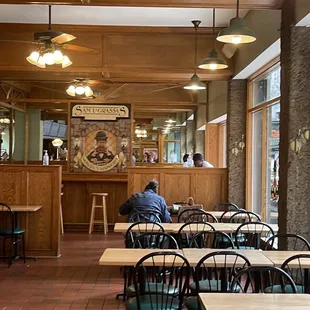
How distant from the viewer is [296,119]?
4.82 meters

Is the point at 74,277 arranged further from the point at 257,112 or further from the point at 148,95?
the point at 148,95

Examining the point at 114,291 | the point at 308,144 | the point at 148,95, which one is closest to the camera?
the point at 308,144

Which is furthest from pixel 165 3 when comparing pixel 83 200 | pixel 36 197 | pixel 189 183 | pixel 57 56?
pixel 83 200

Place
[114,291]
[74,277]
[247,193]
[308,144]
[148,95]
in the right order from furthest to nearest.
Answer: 1. [148,95]
2. [247,193]
3. [74,277]
4. [114,291]
5. [308,144]

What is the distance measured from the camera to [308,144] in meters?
4.76

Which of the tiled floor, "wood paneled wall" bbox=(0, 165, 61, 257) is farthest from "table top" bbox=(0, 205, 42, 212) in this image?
the tiled floor

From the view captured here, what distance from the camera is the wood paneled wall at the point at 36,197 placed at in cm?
739

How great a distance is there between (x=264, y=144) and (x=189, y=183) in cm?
169

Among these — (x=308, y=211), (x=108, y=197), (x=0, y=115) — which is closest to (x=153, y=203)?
(x=308, y=211)

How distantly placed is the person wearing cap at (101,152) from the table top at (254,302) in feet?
25.3

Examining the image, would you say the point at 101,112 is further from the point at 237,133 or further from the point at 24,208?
the point at 24,208

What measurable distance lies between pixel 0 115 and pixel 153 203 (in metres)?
6.37

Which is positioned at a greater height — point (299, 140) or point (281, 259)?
point (299, 140)

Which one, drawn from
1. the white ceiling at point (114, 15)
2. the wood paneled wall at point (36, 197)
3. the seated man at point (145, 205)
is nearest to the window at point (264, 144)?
the white ceiling at point (114, 15)
